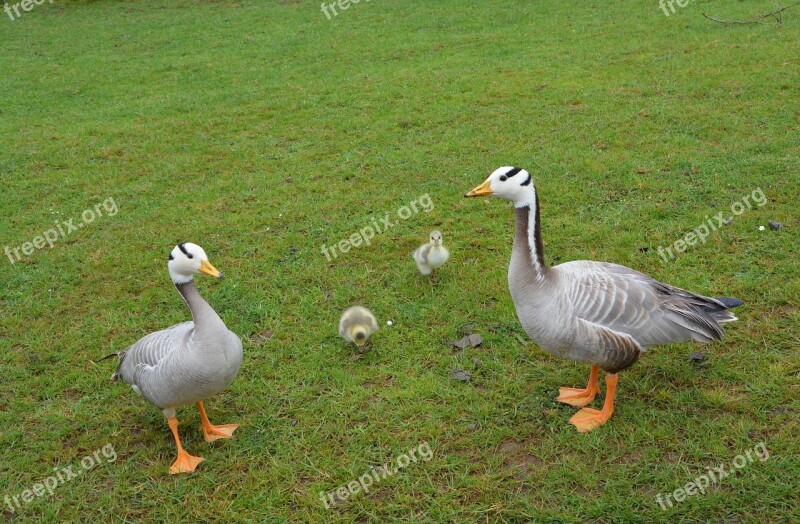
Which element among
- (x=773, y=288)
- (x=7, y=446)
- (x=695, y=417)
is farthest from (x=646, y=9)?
(x=7, y=446)

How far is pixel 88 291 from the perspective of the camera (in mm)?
6828

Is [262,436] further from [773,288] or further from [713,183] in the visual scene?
[713,183]

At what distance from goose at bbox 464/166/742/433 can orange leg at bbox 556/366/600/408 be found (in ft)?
0.46

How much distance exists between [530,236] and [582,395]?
1.46 meters

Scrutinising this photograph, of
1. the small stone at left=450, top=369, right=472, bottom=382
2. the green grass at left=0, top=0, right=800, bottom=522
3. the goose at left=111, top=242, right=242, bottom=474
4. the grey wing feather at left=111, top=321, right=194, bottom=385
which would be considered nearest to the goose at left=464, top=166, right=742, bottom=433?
the green grass at left=0, top=0, right=800, bottom=522

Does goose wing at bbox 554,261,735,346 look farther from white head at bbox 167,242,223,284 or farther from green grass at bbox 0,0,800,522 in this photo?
white head at bbox 167,242,223,284

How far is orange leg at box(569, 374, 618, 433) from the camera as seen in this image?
14.6 ft

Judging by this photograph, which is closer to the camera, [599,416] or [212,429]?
[599,416]

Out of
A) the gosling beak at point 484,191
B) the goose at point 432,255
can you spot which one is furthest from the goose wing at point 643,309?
the goose at point 432,255

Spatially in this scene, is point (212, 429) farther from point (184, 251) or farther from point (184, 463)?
point (184, 251)

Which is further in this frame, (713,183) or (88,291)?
(713,183)

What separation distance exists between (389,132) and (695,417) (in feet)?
25.1

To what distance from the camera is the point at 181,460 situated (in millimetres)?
4500

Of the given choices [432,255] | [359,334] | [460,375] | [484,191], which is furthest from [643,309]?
[359,334]
